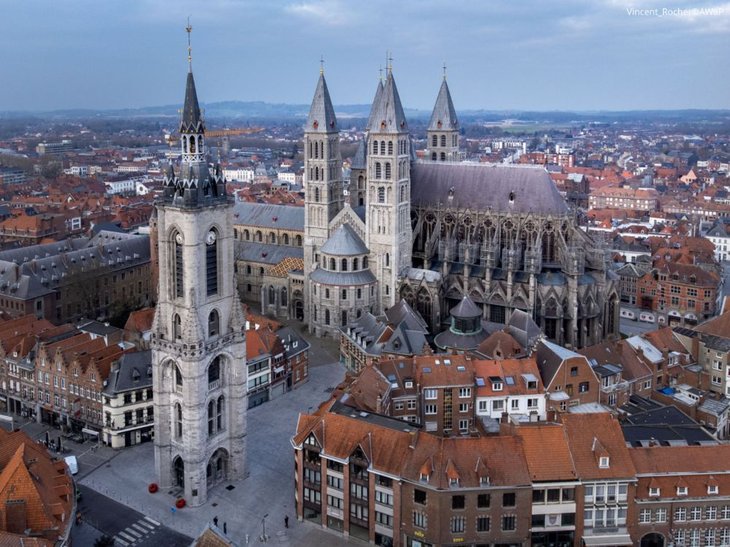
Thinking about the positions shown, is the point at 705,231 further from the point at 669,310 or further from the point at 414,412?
the point at 414,412

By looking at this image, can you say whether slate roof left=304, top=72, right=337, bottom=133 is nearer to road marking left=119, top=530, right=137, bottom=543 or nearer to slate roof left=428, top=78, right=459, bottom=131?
slate roof left=428, top=78, right=459, bottom=131

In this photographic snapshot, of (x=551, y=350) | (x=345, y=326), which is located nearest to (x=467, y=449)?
(x=551, y=350)

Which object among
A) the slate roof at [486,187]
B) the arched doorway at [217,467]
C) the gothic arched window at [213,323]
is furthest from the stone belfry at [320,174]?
the gothic arched window at [213,323]

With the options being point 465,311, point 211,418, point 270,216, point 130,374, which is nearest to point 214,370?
point 211,418

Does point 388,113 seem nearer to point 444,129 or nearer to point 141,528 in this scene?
point 444,129

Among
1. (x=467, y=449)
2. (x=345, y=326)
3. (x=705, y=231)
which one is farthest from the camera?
(x=705, y=231)

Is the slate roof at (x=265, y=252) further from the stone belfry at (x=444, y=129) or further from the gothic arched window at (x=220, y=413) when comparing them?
the gothic arched window at (x=220, y=413)

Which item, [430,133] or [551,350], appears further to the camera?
[430,133]
